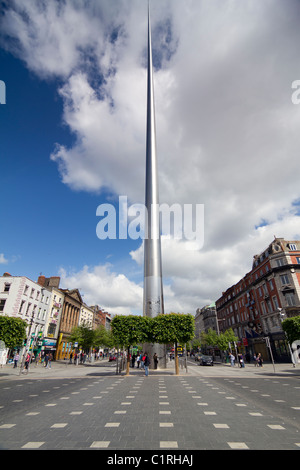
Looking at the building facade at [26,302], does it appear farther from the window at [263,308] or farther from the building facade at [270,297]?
the window at [263,308]

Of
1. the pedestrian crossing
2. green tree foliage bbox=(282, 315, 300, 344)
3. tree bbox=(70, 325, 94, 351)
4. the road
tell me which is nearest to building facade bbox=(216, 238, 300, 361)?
green tree foliage bbox=(282, 315, 300, 344)

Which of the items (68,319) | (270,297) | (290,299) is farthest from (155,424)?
(68,319)

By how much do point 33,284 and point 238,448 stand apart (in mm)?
45040

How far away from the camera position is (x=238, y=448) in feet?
18.2

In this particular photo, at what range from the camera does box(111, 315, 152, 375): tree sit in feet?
82.9

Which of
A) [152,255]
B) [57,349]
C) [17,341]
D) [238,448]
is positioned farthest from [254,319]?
[238,448]

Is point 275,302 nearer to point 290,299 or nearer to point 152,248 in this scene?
point 290,299

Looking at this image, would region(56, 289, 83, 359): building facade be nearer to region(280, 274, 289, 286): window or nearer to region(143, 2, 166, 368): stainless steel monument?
region(143, 2, 166, 368): stainless steel monument

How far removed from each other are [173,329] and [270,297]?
30.1m

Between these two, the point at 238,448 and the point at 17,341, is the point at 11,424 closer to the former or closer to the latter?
the point at 238,448

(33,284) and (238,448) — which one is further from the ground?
(33,284)

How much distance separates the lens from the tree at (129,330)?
25266mm

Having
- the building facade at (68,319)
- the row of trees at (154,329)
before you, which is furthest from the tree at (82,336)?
the row of trees at (154,329)

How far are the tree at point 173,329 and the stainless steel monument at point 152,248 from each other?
773 centimetres
